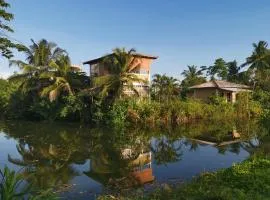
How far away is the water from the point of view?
10727 millimetres

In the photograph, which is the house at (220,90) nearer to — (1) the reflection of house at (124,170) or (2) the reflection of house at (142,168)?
(2) the reflection of house at (142,168)

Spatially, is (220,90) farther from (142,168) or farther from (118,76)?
(142,168)

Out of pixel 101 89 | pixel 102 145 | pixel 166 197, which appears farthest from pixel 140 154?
pixel 101 89

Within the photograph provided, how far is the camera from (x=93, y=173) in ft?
40.0

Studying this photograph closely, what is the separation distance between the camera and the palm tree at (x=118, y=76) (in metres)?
27.8

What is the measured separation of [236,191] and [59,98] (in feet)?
88.8

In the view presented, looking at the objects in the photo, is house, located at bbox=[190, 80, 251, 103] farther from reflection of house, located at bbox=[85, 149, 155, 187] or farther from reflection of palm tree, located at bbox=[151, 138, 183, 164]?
reflection of house, located at bbox=[85, 149, 155, 187]

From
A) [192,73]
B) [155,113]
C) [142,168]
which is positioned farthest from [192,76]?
[142,168]

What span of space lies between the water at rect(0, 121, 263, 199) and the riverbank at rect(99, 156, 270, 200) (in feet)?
5.26

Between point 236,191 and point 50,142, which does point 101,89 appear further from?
point 236,191

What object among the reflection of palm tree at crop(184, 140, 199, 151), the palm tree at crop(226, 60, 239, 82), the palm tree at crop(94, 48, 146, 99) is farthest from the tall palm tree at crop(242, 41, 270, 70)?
the reflection of palm tree at crop(184, 140, 199, 151)

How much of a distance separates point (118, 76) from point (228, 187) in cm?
2066

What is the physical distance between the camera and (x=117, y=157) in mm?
15297

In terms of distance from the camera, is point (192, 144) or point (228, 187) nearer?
point (228, 187)
